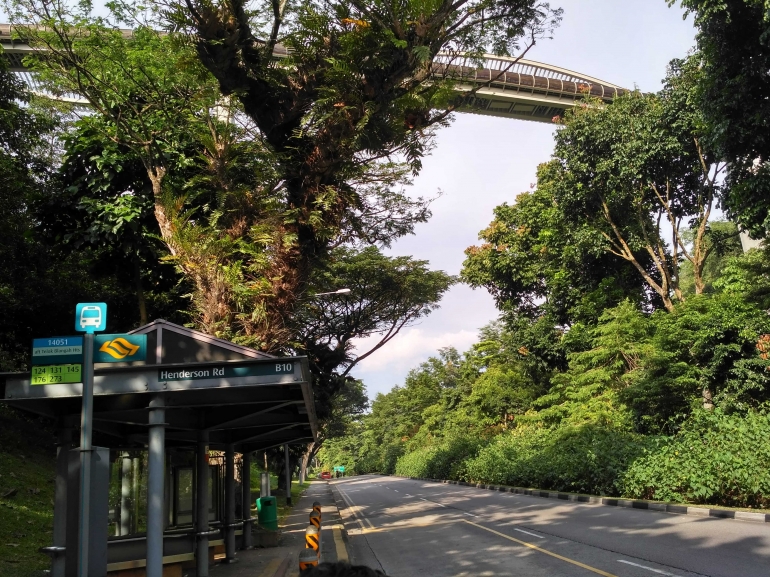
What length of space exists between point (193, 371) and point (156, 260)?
11477mm

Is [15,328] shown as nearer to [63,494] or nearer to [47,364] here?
[63,494]

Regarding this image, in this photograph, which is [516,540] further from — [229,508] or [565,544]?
[229,508]

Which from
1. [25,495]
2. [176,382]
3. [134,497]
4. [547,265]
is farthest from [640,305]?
[176,382]

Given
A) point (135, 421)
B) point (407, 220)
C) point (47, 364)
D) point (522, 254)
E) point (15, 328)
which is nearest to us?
point (47, 364)

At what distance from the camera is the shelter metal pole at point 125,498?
9.57m

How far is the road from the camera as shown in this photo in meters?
9.14

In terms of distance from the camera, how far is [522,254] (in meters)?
41.0

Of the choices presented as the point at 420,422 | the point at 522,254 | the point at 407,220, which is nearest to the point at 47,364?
the point at 407,220

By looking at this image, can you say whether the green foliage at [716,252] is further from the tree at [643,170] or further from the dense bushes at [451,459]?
the dense bushes at [451,459]

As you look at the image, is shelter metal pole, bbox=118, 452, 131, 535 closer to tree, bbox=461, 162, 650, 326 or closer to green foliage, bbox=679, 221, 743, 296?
green foliage, bbox=679, 221, 743, 296

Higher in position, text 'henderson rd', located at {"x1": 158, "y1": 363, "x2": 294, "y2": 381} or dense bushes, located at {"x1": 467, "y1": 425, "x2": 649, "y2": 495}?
text 'henderson rd', located at {"x1": 158, "y1": 363, "x2": 294, "y2": 381}

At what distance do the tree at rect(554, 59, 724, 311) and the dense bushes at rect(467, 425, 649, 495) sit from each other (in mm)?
8193

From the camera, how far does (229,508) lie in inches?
488

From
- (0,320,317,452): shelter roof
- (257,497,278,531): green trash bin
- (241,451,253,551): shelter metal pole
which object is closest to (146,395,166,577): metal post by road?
(0,320,317,452): shelter roof
